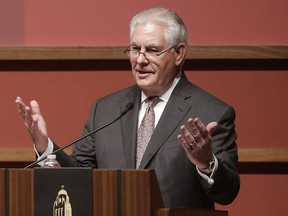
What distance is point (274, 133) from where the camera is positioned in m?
2.85

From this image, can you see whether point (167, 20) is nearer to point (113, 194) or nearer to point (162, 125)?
point (162, 125)

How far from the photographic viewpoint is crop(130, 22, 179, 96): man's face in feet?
7.31

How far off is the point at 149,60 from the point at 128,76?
2.18ft

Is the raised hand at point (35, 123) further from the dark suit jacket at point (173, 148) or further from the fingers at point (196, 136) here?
the fingers at point (196, 136)

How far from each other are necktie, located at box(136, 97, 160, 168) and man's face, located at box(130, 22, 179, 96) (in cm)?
5

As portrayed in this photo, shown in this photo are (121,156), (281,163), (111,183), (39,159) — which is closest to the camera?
(111,183)

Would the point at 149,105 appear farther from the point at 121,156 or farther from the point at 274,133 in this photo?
the point at 274,133

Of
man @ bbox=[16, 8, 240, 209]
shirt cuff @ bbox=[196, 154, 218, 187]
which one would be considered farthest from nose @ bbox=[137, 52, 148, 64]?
shirt cuff @ bbox=[196, 154, 218, 187]

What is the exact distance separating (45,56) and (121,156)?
2.67 ft

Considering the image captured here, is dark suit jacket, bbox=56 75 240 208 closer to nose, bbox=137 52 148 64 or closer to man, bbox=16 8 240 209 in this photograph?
man, bbox=16 8 240 209

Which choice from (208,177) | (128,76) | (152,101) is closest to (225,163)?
(208,177)

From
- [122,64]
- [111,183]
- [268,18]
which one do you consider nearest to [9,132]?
[122,64]

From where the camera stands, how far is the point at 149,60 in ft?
7.33

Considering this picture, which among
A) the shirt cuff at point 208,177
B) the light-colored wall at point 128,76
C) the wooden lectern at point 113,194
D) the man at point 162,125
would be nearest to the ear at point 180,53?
the man at point 162,125
